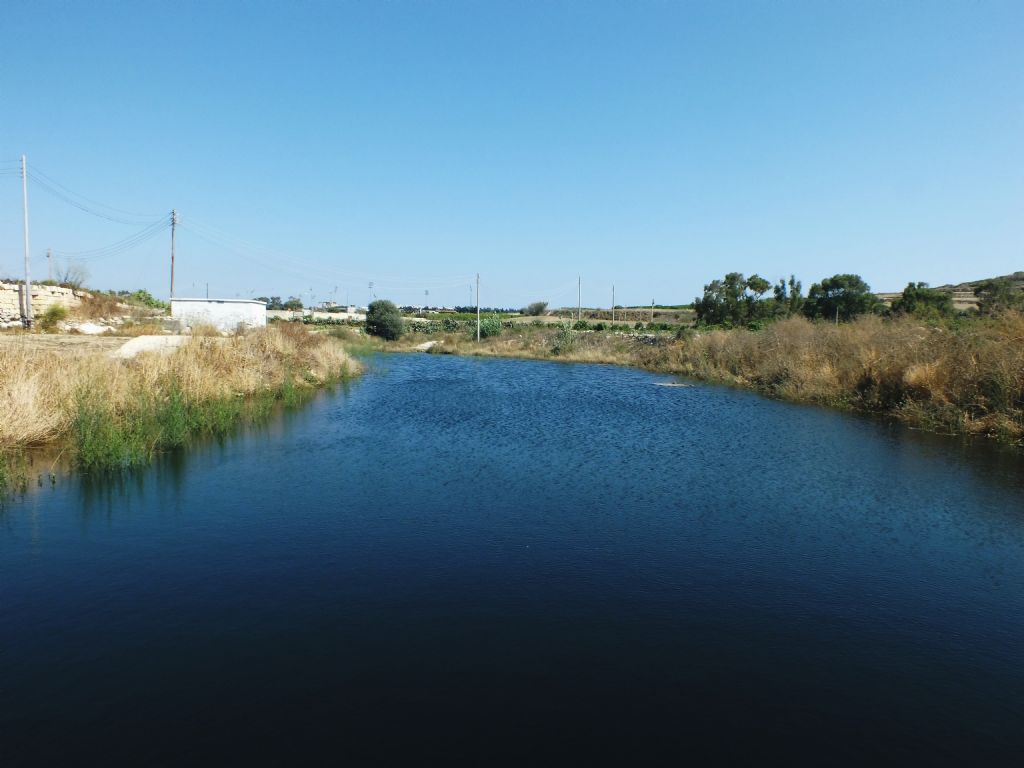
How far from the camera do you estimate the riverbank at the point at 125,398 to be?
43.5 feet

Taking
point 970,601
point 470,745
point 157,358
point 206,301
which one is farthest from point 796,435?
point 206,301

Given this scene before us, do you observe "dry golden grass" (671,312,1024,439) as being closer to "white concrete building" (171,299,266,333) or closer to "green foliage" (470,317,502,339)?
"white concrete building" (171,299,266,333)

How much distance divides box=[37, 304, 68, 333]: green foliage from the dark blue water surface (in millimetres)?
26620

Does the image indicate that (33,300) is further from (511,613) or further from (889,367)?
(889,367)

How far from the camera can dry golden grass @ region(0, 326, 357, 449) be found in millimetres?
13586

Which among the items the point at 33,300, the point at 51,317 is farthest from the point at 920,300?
the point at 33,300

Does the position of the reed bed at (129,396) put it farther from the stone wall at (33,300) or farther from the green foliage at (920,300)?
the green foliage at (920,300)

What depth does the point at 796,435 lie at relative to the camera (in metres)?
19.4

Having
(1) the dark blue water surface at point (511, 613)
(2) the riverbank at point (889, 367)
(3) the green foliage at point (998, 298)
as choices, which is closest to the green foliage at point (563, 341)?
(2) the riverbank at point (889, 367)

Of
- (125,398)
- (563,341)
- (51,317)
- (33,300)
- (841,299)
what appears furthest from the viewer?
(563,341)

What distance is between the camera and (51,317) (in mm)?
34531

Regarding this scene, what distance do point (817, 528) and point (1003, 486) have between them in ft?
19.3

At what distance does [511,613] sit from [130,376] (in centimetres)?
1470

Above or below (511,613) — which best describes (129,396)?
above
